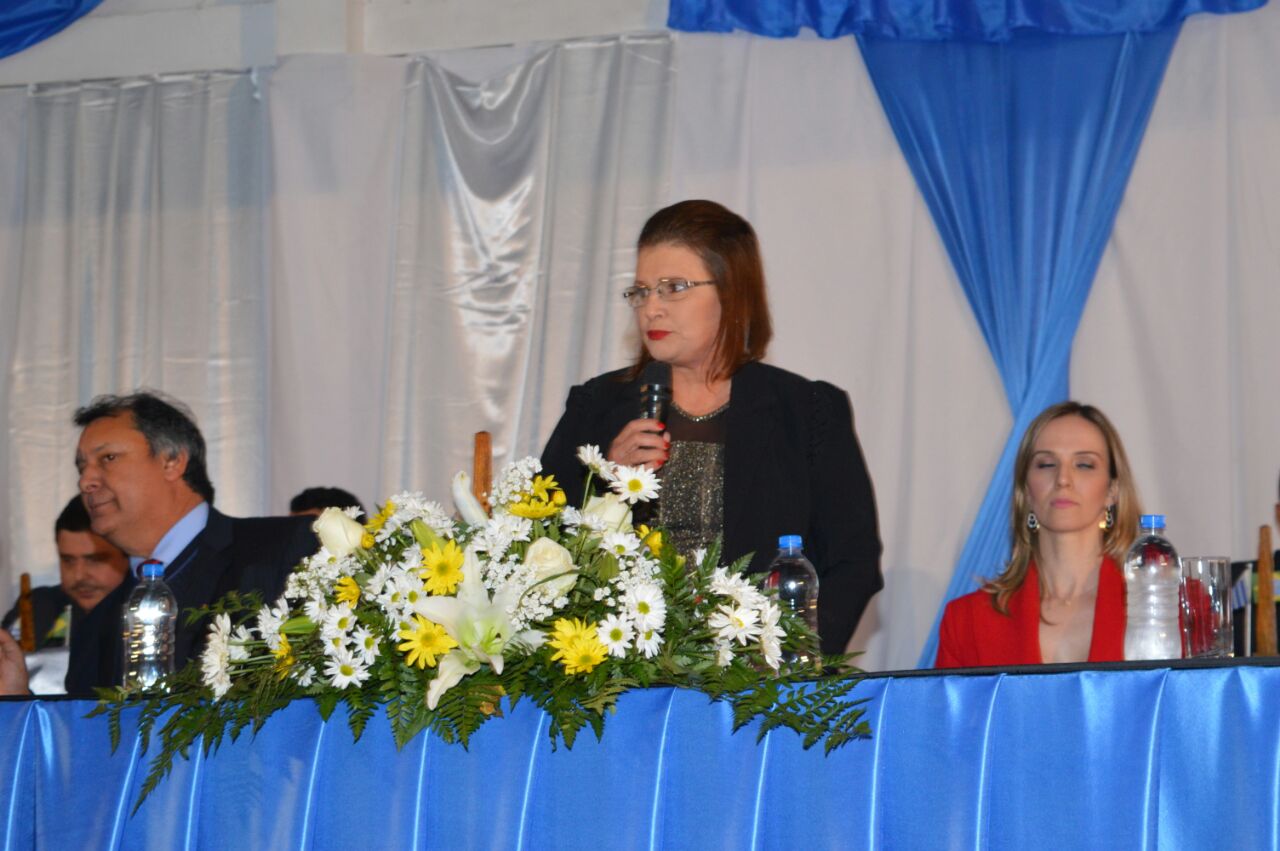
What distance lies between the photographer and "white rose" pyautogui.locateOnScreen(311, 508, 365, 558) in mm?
2279

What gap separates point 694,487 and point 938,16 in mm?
3047

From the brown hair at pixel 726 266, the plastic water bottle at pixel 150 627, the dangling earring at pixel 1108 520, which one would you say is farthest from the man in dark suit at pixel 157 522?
the dangling earring at pixel 1108 520

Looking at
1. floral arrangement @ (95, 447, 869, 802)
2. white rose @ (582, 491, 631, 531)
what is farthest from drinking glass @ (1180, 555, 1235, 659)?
white rose @ (582, 491, 631, 531)

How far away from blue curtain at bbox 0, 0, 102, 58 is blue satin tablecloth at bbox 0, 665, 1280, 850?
15.5 feet

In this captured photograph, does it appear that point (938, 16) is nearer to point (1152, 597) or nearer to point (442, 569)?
point (1152, 597)

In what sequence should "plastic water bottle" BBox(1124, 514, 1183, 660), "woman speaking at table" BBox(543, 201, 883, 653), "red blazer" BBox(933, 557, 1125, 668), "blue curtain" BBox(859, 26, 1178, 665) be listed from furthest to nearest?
1. "blue curtain" BBox(859, 26, 1178, 665)
2. "red blazer" BBox(933, 557, 1125, 668)
3. "woman speaking at table" BBox(543, 201, 883, 653)
4. "plastic water bottle" BBox(1124, 514, 1183, 660)

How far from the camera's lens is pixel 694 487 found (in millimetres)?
2979

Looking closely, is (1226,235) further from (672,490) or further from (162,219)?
(162,219)

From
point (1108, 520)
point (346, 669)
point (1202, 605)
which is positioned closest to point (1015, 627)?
point (1108, 520)

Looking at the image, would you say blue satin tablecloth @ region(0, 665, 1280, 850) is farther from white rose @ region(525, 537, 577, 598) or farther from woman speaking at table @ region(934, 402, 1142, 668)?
woman speaking at table @ region(934, 402, 1142, 668)

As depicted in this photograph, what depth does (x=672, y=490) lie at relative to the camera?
9.77ft

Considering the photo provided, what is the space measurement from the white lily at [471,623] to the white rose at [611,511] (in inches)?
7.8

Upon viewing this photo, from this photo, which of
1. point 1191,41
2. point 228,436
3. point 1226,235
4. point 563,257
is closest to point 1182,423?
point 1226,235

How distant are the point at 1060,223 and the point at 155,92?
3.62 m
